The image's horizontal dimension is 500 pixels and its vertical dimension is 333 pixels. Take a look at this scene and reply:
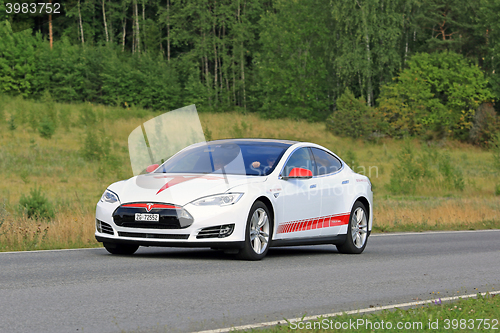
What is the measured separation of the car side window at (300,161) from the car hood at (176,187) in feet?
2.54

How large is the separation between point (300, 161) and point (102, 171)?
19850mm

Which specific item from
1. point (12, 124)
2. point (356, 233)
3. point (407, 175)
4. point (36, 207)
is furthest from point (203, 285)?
point (12, 124)

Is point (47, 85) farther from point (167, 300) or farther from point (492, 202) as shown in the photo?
point (167, 300)

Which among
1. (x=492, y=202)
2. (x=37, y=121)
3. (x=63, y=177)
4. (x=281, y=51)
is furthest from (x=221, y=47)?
A: (x=492, y=202)

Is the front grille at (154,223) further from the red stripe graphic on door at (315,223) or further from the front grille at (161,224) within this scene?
the red stripe graphic on door at (315,223)

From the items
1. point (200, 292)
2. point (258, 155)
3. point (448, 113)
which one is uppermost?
point (258, 155)

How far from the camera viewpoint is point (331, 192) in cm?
1188

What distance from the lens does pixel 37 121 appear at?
137ft

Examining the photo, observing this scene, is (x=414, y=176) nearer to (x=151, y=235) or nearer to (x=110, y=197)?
(x=110, y=197)

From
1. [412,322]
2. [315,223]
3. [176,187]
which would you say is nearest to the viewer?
[412,322]

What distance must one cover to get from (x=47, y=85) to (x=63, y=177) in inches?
1306

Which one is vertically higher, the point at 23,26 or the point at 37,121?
the point at 23,26

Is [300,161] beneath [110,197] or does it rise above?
above

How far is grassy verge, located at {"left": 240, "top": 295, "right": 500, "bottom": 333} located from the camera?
587 centimetres
